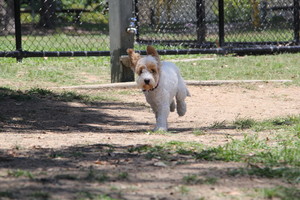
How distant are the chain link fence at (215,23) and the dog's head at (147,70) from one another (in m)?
7.01

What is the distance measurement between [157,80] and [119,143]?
3.16 feet

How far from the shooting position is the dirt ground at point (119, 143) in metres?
3.54

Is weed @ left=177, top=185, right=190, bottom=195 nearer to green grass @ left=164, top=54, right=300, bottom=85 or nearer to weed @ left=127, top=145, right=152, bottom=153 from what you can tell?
weed @ left=127, top=145, right=152, bottom=153

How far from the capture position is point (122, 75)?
29.6 feet

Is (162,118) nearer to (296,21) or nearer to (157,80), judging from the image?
(157,80)

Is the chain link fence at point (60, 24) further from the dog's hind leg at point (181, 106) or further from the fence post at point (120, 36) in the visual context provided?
the dog's hind leg at point (181, 106)

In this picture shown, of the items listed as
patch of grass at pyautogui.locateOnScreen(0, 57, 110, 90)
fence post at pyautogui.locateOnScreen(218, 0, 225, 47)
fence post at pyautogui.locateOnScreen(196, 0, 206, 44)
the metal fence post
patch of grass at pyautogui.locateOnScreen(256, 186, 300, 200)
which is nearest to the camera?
patch of grass at pyautogui.locateOnScreen(256, 186, 300, 200)

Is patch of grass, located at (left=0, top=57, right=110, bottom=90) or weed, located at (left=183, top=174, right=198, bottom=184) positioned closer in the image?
weed, located at (left=183, top=174, right=198, bottom=184)

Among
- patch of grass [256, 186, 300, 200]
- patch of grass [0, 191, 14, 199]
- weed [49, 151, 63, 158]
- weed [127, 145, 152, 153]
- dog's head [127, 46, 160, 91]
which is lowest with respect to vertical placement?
patch of grass [256, 186, 300, 200]

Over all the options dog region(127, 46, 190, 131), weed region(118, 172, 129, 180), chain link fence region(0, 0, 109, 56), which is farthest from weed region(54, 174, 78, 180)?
chain link fence region(0, 0, 109, 56)

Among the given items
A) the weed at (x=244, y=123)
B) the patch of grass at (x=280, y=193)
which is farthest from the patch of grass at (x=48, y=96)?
Result: the patch of grass at (x=280, y=193)

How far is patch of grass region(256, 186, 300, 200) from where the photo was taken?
3.43 metres

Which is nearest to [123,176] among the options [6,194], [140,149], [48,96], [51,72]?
[6,194]

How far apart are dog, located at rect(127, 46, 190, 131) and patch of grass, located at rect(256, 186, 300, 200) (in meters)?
2.33
